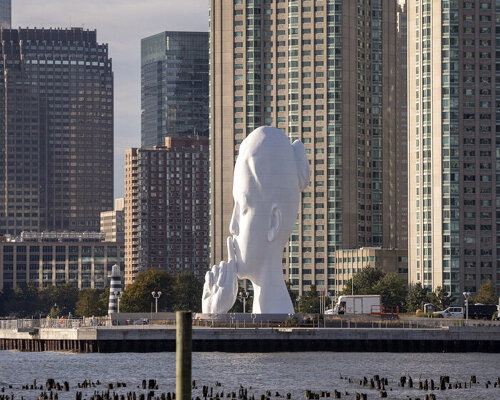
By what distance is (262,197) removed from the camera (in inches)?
5448

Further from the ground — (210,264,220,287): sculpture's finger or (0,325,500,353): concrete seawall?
(210,264,220,287): sculpture's finger

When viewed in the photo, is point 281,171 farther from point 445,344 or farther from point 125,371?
point 125,371

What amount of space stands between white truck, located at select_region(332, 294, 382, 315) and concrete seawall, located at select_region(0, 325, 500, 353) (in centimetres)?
3394

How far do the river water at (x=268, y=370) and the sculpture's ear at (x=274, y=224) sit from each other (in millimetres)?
14269

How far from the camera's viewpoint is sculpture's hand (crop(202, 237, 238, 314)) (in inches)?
5443

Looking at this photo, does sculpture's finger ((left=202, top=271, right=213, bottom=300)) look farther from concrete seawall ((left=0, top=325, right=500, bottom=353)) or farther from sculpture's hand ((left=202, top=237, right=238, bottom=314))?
concrete seawall ((left=0, top=325, right=500, bottom=353))

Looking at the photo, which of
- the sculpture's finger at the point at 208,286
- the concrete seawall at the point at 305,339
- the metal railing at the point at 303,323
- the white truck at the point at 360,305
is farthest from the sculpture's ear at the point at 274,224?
the white truck at the point at 360,305

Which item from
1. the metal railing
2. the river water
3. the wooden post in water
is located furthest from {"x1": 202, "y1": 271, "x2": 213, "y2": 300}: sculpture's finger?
the wooden post in water

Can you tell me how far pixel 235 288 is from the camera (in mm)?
138875

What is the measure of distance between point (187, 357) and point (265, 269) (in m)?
97.5

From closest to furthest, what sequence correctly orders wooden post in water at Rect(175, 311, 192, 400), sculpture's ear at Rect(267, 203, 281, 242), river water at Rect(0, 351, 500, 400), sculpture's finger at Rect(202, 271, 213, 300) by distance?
1. wooden post in water at Rect(175, 311, 192, 400)
2. river water at Rect(0, 351, 500, 400)
3. sculpture's ear at Rect(267, 203, 281, 242)
4. sculpture's finger at Rect(202, 271, 213, 300)

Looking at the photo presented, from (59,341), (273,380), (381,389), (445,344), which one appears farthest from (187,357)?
(59,341)

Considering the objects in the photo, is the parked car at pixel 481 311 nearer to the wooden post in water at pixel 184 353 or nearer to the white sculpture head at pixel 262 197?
the white sculpture head at pixel 262 197

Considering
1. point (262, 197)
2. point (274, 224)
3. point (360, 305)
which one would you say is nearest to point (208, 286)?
point (274, 224)
